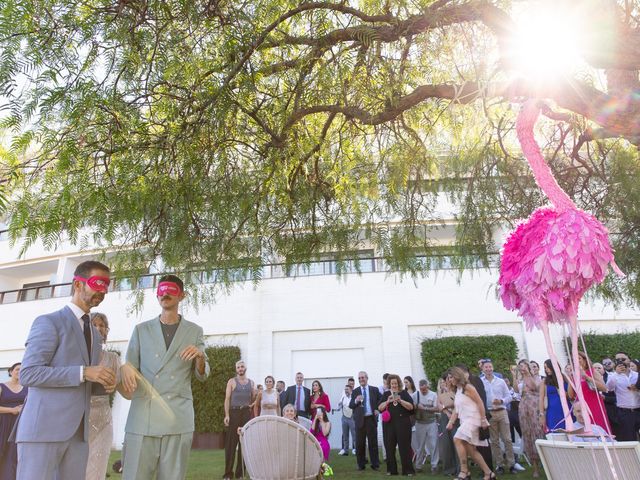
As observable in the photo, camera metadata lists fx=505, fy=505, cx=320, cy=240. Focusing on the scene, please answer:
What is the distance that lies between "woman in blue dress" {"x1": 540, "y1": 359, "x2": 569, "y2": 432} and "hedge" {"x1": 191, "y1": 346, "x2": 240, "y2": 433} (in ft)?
29.3

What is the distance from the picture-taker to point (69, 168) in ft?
10.2

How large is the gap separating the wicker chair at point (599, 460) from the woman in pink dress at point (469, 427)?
439cm

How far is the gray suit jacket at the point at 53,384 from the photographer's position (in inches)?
93.1

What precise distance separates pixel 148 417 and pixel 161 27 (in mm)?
2532

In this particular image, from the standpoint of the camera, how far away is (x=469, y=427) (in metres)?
6.68

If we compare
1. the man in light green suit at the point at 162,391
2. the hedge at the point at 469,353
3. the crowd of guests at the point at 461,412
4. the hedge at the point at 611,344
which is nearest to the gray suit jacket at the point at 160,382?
the man in light green suit at the point at 162,391

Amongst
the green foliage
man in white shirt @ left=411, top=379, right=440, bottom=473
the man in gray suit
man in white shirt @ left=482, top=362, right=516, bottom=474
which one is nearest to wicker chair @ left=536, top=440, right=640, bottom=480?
the green foliage

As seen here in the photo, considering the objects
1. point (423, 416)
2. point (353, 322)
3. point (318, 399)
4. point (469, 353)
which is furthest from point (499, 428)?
point (353, 322)

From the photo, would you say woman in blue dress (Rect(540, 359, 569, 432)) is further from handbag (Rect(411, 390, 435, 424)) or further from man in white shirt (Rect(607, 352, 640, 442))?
handbag (Rect(411, 390, 435, 424))

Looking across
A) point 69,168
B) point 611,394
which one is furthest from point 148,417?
point 611,394

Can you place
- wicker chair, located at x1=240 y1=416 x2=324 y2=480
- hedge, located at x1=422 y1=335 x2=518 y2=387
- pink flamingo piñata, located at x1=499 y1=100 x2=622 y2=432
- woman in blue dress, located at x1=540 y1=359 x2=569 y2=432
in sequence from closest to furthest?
pink flamingo piñata, located at x1=499 y1=100 x2=622 y2=432
wicker chair, located at x1=240 y1=416 x2=324 y2=480
woman in blue dress, located at x1=540 y1=359 x2=569 y2=432
hedge, located at x1=422 y1=335 x2=518 y2=387

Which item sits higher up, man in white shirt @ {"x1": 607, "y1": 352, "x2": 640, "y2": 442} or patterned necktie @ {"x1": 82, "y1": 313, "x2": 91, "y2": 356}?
patterned necktie @ {"x1": 82, "y1": 313, "x2": 91, "y2": 356}

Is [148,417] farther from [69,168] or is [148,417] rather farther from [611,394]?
[611,394]

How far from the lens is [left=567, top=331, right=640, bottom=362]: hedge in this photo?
42.4 ft
